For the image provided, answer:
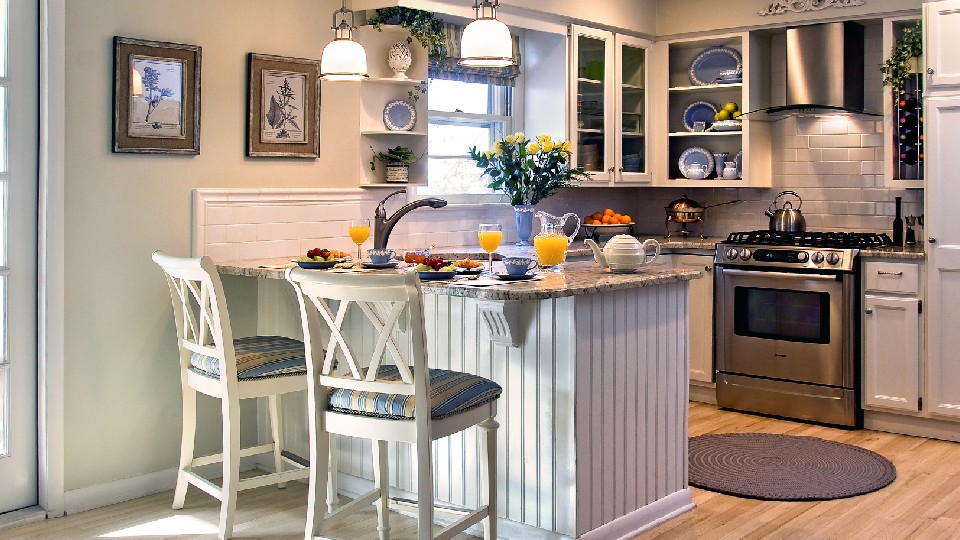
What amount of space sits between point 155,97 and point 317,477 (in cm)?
182

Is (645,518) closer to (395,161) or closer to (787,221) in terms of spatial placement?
(395,161)

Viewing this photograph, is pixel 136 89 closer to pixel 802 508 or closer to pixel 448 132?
pixel 448 132

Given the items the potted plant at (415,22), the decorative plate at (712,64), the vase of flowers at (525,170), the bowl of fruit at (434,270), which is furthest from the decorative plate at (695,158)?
the bowl of fruit at (434,270)

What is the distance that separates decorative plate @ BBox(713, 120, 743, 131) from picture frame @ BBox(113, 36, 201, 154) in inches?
129

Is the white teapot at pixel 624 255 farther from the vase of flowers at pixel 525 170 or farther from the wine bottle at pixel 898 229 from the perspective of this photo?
the wine bottle at pixel 898 229

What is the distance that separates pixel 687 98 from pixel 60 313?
4113mm

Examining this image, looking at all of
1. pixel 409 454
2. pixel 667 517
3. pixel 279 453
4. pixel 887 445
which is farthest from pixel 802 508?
pixel 279 453

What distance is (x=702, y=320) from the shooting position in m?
6.02

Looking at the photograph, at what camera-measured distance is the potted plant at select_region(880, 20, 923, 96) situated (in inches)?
214

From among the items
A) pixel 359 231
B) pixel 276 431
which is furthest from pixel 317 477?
pixel 359 231

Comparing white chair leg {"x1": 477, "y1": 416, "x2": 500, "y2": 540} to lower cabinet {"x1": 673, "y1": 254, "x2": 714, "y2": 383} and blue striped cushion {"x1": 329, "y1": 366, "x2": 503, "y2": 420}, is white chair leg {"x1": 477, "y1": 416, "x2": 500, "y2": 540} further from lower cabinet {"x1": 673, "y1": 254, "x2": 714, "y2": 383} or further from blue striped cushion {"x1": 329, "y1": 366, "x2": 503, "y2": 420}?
lower cabinet {"x1": 673, "y1": 254, "x2": 714, "y2": 383}

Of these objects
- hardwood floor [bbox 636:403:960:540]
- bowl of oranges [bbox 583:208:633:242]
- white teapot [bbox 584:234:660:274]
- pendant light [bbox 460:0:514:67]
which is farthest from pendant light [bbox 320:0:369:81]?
bowl of oranges [bbox 583:208:633:242]

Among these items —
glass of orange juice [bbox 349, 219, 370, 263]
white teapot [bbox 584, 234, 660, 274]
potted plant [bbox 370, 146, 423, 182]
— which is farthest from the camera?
potted plant [bbox 370, 146, 423, 182]

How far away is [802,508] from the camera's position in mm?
4121
